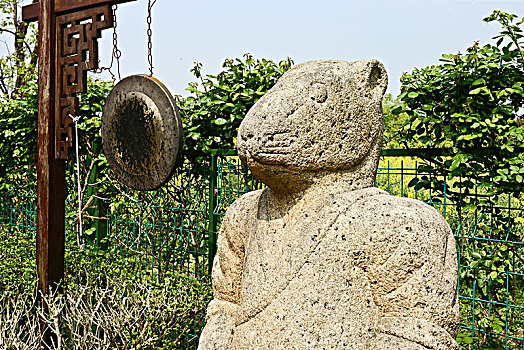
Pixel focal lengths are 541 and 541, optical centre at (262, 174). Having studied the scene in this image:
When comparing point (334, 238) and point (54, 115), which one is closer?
point (334, 238)

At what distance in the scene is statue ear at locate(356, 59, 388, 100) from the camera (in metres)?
2.24

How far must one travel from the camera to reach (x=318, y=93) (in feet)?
7.03

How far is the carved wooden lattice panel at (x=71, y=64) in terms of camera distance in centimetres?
409

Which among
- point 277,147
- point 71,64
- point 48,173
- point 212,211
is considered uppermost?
point 71,64

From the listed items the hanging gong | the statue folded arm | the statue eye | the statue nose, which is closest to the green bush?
the hanging gong

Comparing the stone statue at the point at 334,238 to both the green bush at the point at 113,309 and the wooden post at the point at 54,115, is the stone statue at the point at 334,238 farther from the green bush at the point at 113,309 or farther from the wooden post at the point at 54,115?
the wooden post at the point at 54,115

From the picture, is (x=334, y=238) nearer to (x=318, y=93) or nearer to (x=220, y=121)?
(x=318, y=93)

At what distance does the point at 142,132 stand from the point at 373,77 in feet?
6.62

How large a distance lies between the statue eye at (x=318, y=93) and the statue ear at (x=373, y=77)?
18cm

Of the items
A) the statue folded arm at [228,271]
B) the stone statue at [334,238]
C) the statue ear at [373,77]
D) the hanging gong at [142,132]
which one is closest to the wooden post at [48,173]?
the hanging gong at [142,132]

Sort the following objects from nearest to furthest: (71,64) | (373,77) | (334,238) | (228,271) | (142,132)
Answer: (334,238) → (373,77) → (228,271) → (142,132) → (71,64)

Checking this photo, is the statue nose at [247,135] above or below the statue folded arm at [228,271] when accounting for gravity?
above

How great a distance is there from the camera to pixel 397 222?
204cm

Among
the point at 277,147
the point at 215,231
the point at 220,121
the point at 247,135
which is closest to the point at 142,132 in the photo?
the point at 220,121
